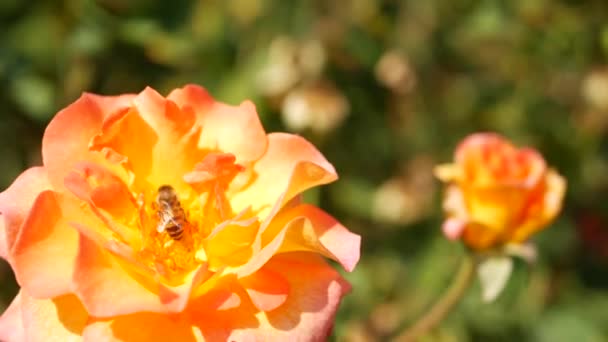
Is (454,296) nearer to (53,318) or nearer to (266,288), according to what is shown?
(266,288)

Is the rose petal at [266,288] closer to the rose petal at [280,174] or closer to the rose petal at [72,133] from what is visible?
the rose petal at [280,174]

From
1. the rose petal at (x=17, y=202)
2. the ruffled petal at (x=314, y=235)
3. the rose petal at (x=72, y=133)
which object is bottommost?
the ruffled petal at (x=314, y=235)

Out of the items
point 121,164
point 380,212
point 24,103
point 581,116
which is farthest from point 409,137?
point 121,164

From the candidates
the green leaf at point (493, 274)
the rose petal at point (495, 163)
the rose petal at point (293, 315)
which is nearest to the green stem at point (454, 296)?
the green leaf at point (493, 274)

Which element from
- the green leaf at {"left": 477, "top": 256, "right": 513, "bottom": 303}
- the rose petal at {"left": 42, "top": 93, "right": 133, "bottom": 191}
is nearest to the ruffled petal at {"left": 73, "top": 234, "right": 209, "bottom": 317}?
the rose petal at {"left": 42, "top": 93, "right": 133, "bottom": 191}

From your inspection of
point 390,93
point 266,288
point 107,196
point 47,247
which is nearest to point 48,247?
point 47,247

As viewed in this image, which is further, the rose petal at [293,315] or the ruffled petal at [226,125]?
the ruffled petal at [226,125]
